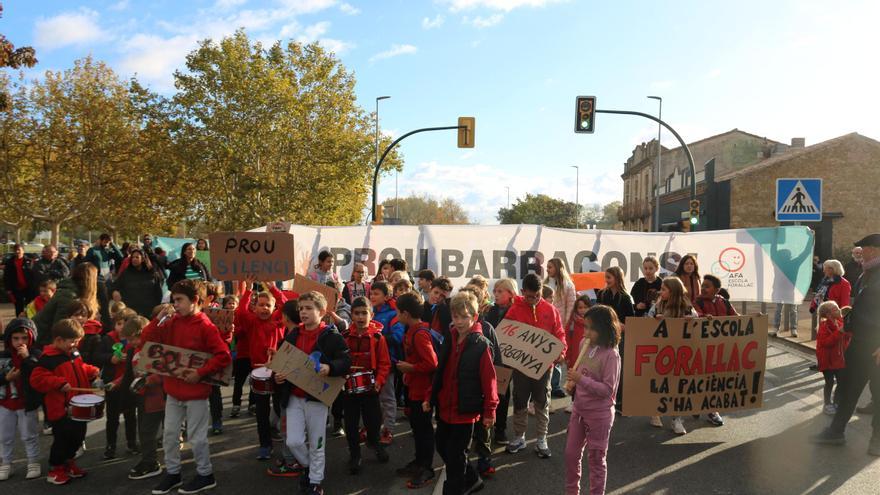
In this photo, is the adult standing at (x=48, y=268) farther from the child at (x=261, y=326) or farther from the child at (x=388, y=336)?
the child at (x=388, y=336)

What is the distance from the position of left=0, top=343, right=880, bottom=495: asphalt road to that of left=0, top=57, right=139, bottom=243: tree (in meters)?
25.7

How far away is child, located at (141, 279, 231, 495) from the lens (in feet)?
16.6

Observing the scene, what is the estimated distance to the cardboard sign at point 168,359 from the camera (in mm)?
5105

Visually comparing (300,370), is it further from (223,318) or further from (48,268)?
(48,268)

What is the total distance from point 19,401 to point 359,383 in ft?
9.01

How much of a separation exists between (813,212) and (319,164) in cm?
2082

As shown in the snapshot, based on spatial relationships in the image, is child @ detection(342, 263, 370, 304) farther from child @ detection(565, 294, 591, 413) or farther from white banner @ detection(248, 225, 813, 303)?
white banner @ detection(248, 225, 813, 303)

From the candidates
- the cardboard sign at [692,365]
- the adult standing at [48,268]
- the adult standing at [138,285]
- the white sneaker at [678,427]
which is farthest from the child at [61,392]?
the adult standing at [48,268]

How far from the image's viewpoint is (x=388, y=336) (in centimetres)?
648

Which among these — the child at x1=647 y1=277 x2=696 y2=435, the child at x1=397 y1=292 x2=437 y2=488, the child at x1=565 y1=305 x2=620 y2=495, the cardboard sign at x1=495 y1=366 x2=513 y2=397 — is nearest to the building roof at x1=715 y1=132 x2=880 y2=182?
the child at x1=647 y1=277 x2=696 y2=435

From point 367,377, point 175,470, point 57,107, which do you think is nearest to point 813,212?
point 367,377

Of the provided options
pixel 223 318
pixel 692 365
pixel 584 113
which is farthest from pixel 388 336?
pixel 584 113

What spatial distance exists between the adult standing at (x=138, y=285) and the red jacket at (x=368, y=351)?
196 inches

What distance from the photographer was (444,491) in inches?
186
